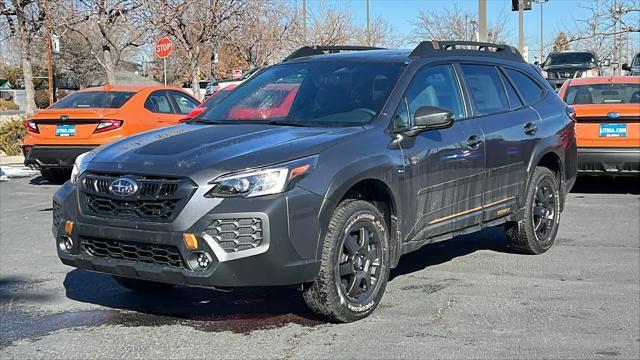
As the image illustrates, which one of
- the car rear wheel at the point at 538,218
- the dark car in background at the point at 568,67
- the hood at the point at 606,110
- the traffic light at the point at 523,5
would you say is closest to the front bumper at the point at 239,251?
the car rear wheel at the point at 538,218

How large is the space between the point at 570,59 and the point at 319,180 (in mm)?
25423

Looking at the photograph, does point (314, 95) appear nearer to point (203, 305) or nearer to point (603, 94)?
point (203, 305)

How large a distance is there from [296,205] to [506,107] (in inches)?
115

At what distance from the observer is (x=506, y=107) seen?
22.1ft

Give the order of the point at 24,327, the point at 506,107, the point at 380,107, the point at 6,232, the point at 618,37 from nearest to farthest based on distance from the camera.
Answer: the point at 24,327 < the point at 380,107 < the point at 506,107 < the point at 6,232 < the point at 618,37

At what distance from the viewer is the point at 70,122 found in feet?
38.3

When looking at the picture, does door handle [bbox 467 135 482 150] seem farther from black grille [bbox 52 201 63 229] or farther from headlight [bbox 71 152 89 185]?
black grille [bbox 52 201 63 229]

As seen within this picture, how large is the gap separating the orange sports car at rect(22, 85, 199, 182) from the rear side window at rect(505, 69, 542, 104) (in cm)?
637

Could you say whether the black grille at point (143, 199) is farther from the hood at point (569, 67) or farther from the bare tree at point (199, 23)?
the hood at point (569, 67)

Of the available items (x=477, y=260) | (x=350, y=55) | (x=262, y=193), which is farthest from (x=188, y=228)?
(x=477, y=260)

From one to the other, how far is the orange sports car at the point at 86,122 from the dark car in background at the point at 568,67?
56.0ft

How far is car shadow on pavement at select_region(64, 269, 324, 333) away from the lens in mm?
5102

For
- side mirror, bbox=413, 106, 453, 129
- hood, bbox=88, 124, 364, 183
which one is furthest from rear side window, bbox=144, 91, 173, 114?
side mirror, bbox=413, 106, 453, 129

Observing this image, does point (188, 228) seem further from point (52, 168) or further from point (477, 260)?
point (52, 168)
